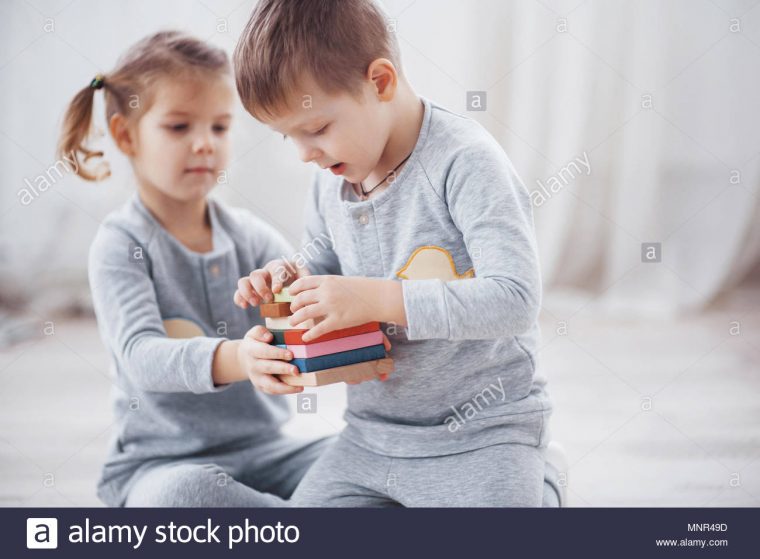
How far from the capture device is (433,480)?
3.09 ft

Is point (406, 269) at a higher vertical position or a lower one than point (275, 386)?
higher

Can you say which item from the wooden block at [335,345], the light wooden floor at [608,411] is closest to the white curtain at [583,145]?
the light wooden floor at [608,411]

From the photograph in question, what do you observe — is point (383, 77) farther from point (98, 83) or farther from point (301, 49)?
point (98, 83)

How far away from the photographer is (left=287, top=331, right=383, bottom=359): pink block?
0.86 meters

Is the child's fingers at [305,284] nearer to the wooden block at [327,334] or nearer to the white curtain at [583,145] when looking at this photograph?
the wooden block at [327,334]

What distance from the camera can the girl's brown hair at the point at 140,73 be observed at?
1.09 m

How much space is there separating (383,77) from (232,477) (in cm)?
55

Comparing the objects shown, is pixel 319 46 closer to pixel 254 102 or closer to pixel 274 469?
pixel 254 102

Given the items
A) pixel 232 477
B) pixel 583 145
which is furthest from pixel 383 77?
pixel 583 145

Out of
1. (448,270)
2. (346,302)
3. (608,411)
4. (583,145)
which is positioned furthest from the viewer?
(583,145)

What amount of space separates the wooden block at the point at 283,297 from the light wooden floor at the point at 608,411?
465mm

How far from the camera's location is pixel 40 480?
4.01ft

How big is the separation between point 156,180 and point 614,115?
4.56 ft
